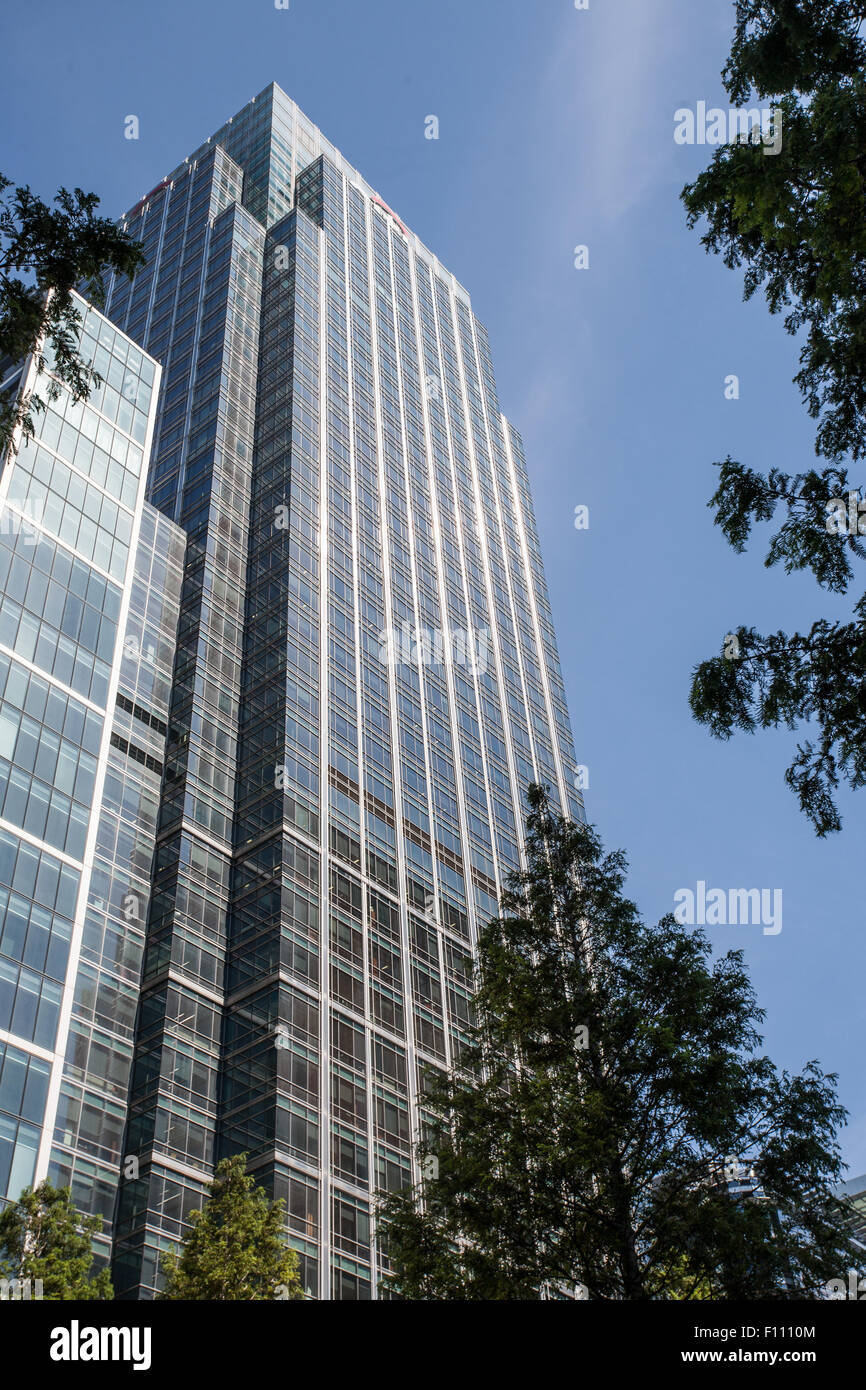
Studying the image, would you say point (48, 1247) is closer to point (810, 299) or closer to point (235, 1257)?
point (235, 1257)

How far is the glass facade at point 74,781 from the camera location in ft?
122

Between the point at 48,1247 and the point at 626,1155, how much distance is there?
15.2 m

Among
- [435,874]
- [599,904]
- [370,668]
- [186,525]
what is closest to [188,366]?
[186,525]

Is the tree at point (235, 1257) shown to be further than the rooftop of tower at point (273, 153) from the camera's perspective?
No

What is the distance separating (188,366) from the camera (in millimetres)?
83312

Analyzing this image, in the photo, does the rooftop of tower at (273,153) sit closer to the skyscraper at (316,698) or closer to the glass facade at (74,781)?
the skyscraper at (316,698)

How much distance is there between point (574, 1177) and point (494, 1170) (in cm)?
138

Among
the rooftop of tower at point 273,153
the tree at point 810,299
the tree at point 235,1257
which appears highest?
the rooftop of tower at point 273,153

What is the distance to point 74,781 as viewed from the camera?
43219mm

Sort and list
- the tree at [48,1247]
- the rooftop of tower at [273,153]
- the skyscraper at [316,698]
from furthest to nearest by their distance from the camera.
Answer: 1. the rooftop of tower at [273,153]
2. the skyscraper at [316,698]
3. the tree at [48,1247]

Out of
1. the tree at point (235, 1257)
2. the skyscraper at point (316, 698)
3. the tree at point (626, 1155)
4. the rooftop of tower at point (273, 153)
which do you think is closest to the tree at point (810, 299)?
the tree at point (626, 1155)

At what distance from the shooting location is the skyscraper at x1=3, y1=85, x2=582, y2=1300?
46.2 metres

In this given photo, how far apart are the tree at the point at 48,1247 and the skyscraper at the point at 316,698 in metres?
10.5

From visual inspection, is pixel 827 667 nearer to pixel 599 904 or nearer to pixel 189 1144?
pixel 599 904
